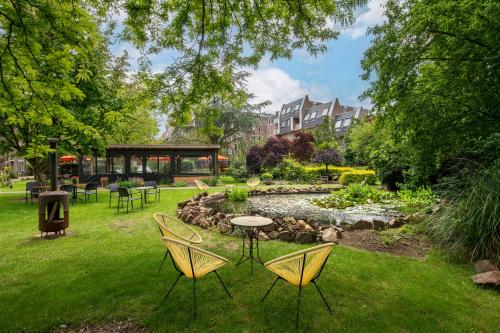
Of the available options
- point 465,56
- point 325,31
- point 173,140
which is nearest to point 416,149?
point 465,56

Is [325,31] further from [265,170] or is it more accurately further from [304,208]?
[265,170]

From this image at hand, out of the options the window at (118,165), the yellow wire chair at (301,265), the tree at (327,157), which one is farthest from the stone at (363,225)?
the window at (118,165)

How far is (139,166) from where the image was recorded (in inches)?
758

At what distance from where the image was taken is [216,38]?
4.55 m

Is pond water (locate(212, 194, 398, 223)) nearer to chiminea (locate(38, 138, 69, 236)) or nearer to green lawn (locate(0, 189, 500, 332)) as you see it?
green lawn (locate(0, 189, 500, 332))

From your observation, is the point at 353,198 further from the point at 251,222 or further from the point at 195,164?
the point at 195,164

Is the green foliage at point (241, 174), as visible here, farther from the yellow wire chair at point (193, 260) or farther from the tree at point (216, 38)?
the yellow wire chair at point (193, 260)

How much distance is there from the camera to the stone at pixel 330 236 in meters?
4.87

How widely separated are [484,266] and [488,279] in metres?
0.35

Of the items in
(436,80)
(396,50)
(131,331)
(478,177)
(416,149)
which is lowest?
(131,331)

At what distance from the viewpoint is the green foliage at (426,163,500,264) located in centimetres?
378

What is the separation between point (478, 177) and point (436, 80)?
1.73 m

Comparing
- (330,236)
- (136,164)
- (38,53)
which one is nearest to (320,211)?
(330,236)

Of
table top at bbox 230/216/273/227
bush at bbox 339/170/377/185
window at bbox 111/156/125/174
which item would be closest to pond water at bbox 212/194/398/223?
table top at bbox 230/216/273/227
